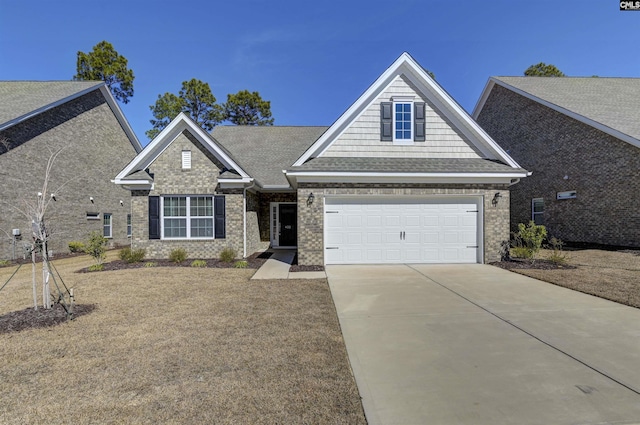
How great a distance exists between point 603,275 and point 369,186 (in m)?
6.99

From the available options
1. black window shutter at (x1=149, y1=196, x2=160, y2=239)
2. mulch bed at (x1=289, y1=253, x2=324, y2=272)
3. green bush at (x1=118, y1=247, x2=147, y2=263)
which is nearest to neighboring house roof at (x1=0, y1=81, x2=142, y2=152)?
black window shutter at (x1=149, y1=196, x2=160, y2=239)

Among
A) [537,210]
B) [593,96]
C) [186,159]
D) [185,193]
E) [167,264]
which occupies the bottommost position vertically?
[167,264]

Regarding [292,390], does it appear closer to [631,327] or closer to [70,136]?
[631,327]

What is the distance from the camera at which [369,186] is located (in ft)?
34.0

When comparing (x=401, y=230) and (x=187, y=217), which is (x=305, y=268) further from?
(x=187, y=217)

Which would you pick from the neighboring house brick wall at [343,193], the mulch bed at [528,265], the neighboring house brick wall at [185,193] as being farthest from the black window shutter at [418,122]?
the neighboring house brick wall at [185,193]

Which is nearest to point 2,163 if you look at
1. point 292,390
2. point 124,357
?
point 124,357

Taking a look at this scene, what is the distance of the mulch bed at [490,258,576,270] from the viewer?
975 centimetres

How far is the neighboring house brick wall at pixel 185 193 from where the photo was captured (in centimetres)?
1203

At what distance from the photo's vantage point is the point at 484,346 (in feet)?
14.0

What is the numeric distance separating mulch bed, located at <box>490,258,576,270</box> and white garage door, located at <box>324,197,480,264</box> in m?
0.91

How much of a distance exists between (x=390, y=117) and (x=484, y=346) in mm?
8470

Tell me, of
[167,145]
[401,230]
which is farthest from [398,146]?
[167,145]
